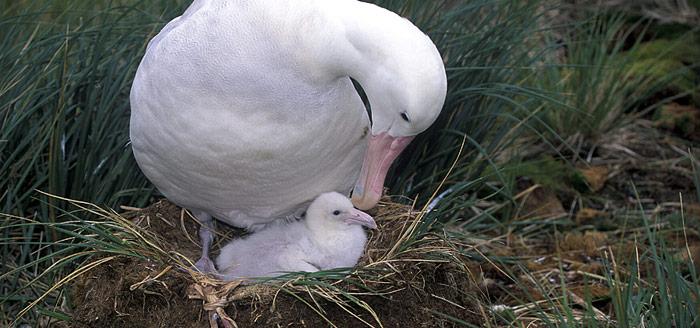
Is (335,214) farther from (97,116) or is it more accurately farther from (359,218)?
(97,116)

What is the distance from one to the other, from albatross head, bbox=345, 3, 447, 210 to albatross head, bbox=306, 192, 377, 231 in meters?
0.48

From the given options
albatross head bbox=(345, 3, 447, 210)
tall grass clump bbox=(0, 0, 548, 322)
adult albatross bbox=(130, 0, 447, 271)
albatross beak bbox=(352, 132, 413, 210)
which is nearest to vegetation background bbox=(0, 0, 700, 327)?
tall grass clump bbox=(0, 0, 548, 322)

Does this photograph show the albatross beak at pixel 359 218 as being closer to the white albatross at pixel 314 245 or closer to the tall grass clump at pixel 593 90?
the white albatross at pixel 314 245

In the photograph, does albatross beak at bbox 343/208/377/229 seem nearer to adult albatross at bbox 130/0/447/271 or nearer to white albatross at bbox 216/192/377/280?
white albatross at bbox 216/192/377/280

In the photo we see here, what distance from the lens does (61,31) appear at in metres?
5.06

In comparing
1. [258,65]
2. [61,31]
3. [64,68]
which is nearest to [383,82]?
[258,65]

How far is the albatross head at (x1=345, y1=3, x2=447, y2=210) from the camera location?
336cm

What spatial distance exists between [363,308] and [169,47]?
3.33 ft

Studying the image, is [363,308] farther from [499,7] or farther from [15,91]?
[499,7]

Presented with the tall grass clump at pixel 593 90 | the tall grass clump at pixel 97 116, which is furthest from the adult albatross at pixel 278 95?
the tall grass clump at pixel 593 90

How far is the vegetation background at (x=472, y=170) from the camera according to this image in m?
4.00

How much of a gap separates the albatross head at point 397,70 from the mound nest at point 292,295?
455 mm

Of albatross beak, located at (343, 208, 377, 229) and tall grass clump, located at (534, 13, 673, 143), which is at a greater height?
albatross beak, located at (343, 208, 377, 229)

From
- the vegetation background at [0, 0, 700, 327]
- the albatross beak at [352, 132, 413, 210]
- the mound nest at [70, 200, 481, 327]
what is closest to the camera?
the mound nest at [70, 200, 481, 327]
